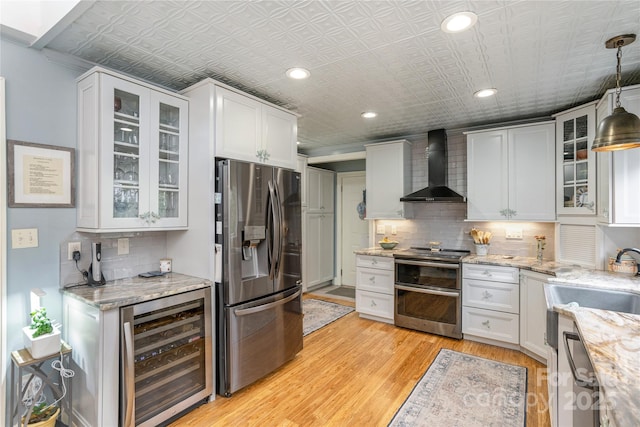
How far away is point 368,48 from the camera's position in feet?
6.63

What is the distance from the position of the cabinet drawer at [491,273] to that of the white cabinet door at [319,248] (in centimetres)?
264

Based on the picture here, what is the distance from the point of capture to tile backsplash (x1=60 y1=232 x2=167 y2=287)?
2.15m

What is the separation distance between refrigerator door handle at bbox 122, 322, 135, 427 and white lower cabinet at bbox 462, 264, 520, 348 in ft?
10.3

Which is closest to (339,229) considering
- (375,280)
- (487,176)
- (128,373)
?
(375,280)

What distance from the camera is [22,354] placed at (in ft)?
6.06

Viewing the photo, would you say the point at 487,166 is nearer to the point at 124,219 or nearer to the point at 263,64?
the point at 263,64

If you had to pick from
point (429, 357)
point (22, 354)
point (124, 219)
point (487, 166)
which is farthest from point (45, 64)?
point (487, 166)

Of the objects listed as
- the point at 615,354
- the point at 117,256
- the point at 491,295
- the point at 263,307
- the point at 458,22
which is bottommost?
the point at 491,295

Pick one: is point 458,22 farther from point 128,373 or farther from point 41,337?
point 41,337

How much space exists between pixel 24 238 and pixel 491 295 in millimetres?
4000

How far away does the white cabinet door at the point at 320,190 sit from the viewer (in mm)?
5340

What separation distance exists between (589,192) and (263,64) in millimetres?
3078

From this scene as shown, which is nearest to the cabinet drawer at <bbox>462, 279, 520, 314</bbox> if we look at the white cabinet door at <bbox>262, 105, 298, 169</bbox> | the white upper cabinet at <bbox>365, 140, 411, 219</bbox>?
the white upper cabinet at <bbox>365, 140, 411, 219</bbox>

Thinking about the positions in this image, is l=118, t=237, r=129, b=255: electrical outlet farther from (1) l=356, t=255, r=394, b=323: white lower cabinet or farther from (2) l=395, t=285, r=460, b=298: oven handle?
(2) l=395, t=285, r=460, b=298: oven handle
